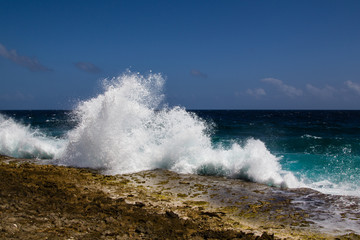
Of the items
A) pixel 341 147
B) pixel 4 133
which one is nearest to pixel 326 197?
pixel 341 147

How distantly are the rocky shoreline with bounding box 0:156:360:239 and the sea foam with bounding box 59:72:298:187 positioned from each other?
1.37 meters

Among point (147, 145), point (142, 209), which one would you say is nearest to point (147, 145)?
point (147, 145)

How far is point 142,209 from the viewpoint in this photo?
570 cm

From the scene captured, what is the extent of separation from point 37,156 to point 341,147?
1655cm

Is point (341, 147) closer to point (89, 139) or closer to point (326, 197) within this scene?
point (326, 197)

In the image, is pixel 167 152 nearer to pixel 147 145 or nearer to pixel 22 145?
pixel 147 145

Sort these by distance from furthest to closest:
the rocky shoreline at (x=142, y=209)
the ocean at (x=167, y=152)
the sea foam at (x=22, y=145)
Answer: the sea foam at (x=22, y=145) < the ocean at (x=167, y=152) < the rocky shoreline at (x=142, y=209)

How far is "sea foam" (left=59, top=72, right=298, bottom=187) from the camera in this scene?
9859mm

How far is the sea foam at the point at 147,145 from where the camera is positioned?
9.86 metres

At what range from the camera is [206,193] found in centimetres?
736

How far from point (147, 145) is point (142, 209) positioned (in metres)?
5.67

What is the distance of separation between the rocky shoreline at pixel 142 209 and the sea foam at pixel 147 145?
1365mm

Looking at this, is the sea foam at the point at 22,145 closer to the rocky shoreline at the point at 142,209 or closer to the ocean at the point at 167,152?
the ocean at the point at 167,152

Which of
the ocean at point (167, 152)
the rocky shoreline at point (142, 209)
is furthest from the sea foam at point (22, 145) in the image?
the rocky shoreline at point (142, 209)
